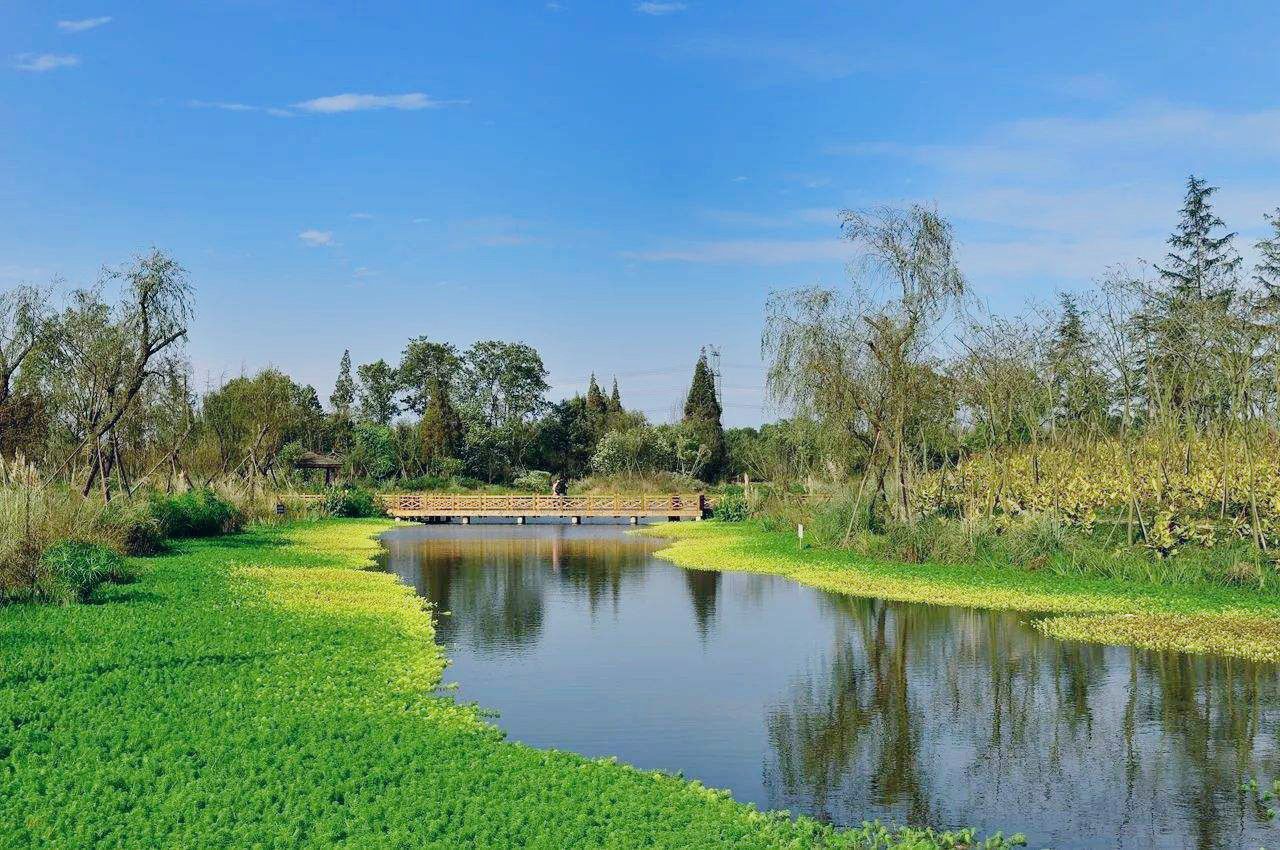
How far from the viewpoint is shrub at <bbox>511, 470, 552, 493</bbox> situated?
67.6 metres

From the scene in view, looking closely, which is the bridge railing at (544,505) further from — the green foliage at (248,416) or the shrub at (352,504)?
the green foliage at (248,416)

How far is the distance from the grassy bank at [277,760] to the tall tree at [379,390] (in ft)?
240

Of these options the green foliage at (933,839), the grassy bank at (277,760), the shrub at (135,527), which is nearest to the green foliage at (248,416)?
the shrub at (135,527)

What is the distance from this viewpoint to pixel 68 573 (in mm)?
17391

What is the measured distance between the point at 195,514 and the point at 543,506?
27629 millimetres

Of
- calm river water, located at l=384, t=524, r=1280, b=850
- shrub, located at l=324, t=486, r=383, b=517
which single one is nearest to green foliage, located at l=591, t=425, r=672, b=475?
shrub, located at l=324, t=486, r=383, b=517

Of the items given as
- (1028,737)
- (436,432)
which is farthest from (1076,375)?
(436,432)

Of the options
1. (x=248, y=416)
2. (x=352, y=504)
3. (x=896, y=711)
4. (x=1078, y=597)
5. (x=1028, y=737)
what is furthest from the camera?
(x=248, y=416)

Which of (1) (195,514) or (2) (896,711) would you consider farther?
(1) (195,514)

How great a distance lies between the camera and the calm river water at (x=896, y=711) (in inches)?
393

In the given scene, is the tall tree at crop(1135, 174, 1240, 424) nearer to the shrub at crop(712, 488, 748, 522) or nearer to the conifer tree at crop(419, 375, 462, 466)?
the shrub at crop(712, 488, 748, 522)

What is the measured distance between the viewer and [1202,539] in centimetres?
2308

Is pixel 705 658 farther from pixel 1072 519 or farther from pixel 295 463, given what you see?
pixel 295 463

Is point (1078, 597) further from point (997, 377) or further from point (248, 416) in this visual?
point (248, 416)
